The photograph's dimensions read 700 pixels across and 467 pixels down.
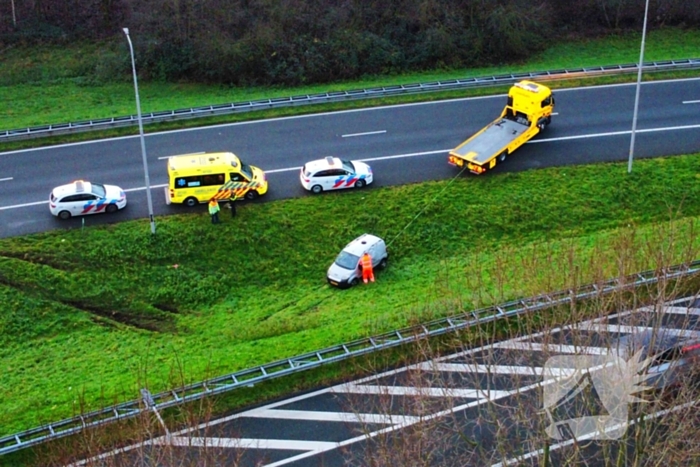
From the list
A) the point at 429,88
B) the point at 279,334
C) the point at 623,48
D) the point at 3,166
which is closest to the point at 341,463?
the point at 279,334

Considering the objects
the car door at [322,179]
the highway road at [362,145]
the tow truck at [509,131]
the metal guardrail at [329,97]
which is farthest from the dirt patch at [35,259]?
the tow truck at [509,131]

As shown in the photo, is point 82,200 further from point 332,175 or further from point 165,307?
point 332,175

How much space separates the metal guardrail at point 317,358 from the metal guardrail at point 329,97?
746 inches

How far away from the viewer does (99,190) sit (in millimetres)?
35062

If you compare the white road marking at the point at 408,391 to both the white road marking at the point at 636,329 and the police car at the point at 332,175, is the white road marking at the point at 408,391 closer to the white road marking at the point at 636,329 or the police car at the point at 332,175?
the white road marking at the point at 636,329

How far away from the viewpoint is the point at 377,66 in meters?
49.6

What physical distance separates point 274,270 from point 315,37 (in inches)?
792

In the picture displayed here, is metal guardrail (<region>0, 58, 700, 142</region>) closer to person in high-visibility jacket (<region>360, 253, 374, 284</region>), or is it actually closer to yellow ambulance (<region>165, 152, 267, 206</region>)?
yellow ambulance (<region>165, 152, 267, 206</region>)

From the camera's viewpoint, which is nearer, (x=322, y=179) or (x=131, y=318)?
(x=131, y=318)

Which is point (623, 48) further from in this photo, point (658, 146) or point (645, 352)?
point (645, 352)

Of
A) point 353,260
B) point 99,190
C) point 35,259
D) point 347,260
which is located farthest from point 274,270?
point 35,259

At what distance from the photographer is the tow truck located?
37531 millimetres

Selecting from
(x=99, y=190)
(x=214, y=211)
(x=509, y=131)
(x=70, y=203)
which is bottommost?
(x=214, y=211)

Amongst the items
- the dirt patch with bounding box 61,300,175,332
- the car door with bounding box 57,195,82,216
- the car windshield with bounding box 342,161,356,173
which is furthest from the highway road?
the dirt patch with bounding box 61,300,175,332
